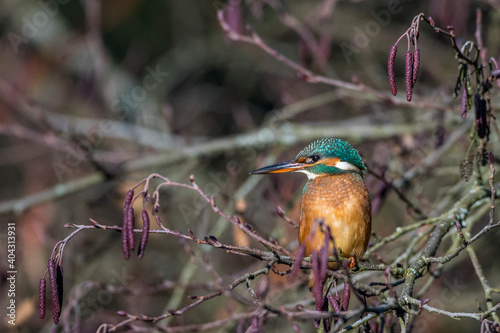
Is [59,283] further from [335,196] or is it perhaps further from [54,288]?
[335,196]

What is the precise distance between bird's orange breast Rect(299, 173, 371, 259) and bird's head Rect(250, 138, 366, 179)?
51mm

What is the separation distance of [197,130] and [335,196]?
428 cm

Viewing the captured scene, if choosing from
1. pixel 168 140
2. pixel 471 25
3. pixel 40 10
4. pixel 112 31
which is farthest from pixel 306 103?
pixel 112 31

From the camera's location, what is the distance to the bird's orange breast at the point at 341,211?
2.48 metres

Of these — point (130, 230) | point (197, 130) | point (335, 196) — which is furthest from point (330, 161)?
point (197, 130)

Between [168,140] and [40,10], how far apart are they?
2373 millimetres

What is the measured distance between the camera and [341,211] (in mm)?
2539

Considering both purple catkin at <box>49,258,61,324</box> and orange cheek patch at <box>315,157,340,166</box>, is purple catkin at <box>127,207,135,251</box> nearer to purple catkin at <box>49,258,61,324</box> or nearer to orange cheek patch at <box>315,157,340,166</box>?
purple catkin at <box>49,258,61,324</box>

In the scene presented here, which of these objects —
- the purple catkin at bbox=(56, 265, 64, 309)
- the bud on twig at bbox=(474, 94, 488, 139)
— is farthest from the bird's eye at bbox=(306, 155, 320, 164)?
the purple catkin at bbox=(56, 265, 64, 309)

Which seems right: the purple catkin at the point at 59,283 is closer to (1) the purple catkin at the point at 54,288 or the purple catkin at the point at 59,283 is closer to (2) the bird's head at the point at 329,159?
(1) the purple catkin at the point at 54,288

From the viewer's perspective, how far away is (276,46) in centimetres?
642

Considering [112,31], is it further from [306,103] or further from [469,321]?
[469,321]

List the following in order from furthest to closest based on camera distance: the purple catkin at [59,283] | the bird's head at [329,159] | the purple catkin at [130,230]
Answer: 1. the bird's head at [329,159]
2. the purple catkin at [59,283]
3. the purple catkin at [130,230]

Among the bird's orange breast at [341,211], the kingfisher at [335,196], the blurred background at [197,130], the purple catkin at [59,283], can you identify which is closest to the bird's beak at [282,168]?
the kingfisher at [335,196]
